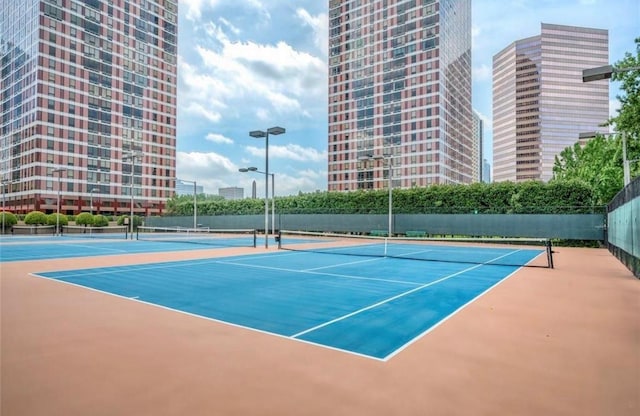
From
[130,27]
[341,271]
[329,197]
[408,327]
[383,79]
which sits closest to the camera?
[408,327]

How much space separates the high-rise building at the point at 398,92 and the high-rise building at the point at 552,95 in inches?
3007

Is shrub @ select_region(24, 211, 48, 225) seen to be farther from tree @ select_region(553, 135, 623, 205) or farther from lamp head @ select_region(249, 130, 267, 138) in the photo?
tree @ select_region(553, 135, 623, 205)

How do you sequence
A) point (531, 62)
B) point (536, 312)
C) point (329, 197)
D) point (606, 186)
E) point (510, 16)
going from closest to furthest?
point (536, 312)
point (510, 16)
point (606, 186)
point (329, 197)
point (531, 62)

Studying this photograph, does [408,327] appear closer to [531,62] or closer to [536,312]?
[536,312]

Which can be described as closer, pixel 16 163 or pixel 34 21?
pixel 34 21

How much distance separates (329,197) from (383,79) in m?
53.7


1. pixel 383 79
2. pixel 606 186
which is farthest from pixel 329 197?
pixel 383 79

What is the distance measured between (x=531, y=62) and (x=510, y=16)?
17646 cm

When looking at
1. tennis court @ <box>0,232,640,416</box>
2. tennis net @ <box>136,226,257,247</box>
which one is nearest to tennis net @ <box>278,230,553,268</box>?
tennis net @ <box>136,226,257,247</box>

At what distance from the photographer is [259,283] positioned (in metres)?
10.9

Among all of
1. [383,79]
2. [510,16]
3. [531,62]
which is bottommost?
[510,16]

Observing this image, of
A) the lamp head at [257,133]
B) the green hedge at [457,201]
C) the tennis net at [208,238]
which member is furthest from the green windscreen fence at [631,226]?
the lamp head at [257,133]

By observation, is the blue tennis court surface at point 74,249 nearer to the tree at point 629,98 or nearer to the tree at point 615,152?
the tree at point 615,152

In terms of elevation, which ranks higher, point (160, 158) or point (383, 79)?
point (383, 79)
